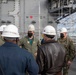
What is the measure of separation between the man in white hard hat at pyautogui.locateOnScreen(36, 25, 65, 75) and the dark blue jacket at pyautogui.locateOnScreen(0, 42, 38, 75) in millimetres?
853

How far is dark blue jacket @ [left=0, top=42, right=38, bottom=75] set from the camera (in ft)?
11.9

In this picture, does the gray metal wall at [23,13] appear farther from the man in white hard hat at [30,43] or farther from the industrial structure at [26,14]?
the man in white hard hat at [30,43]

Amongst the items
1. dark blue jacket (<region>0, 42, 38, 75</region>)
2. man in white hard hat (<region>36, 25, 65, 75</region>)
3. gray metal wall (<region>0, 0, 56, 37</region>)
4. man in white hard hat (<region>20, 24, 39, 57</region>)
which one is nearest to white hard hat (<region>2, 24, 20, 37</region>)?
dark blue jacket (<region>0, 42, 38, 75</region>)

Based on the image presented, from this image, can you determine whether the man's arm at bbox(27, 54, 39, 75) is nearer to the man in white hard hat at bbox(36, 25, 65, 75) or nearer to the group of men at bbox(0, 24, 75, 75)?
the group of men at bbox(0, 24, 75, 75)

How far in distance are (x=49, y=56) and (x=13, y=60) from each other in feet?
3.44

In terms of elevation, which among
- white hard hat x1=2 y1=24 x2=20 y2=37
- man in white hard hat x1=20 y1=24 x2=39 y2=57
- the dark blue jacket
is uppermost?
white hard hat x1=2 y1=24 x2=20 y2=37

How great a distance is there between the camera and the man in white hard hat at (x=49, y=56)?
4.56 m

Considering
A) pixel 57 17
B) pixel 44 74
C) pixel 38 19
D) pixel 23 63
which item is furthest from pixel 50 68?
pixel 57 17

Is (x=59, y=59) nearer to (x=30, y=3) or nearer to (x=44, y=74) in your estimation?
(x=44, y=74)

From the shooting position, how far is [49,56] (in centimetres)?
460

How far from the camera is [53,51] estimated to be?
15.3 feet

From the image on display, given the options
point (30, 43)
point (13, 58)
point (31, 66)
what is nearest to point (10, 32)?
point (13, 58)

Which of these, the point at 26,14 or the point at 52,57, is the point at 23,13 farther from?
the point at 52,57

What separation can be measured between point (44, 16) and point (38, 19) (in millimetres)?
408
